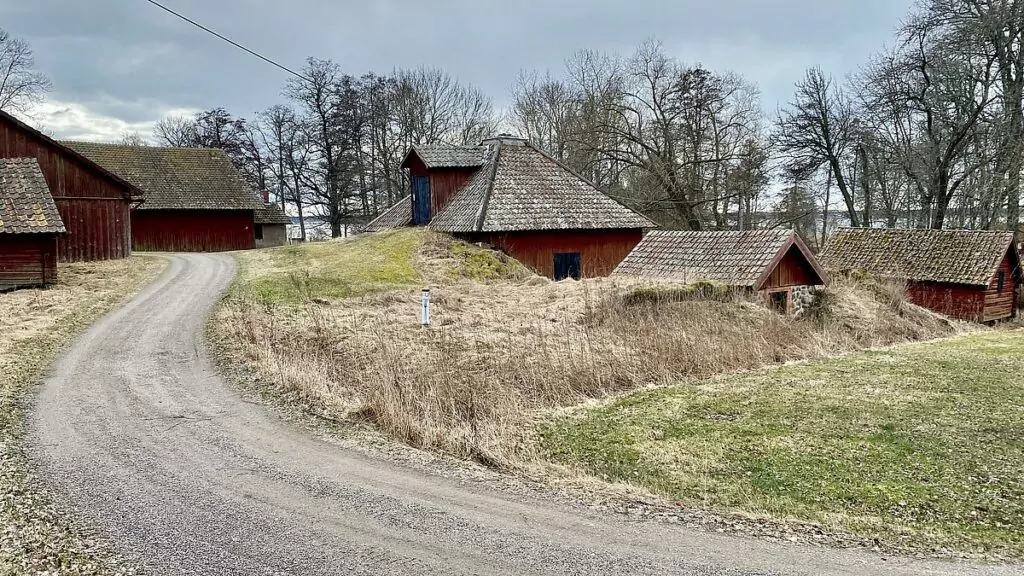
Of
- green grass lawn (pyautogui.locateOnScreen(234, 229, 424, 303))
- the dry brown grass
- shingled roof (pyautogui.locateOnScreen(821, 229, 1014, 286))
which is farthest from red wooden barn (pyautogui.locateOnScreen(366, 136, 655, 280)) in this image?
shingled roof (pyautogui.locateOnScreen(821, 229, 1014, 286))

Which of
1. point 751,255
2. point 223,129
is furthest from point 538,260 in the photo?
point 223,129

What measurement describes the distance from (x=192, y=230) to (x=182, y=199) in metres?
1.52

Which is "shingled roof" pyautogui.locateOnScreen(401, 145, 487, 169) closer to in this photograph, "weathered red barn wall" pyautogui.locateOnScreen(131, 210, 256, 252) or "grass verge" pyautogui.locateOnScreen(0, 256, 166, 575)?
"grass verge" pyautogui.locateOnScreen(0, 256, 166, 575)

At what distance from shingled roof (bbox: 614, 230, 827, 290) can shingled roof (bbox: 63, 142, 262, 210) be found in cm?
2268

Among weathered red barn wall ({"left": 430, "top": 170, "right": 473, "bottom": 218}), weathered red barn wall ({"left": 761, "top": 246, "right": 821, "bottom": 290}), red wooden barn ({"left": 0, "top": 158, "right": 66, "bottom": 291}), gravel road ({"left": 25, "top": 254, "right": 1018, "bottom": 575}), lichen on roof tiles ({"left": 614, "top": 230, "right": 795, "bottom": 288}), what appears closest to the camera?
gravel road ({"left": 25, "top": 254, "right": 1018, "bottom": 575})

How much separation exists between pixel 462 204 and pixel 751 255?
10.6 m

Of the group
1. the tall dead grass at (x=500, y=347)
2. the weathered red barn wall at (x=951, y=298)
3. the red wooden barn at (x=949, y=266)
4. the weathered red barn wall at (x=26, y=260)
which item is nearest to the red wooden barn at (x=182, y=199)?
the weathered red barn wall at (x=26, y=260)

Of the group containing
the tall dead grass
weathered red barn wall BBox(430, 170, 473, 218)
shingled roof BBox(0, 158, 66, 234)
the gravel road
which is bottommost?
the gravel road

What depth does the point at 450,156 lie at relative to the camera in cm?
2450

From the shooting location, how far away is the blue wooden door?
81.4ft

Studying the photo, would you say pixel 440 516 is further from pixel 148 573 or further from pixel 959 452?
pixel 959 452

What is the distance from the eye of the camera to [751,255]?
51.6 ft

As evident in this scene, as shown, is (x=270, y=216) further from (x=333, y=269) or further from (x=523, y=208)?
(x=333, y=269)

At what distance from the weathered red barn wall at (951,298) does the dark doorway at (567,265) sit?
13551mm
